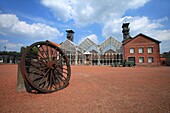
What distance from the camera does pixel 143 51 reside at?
28.5m

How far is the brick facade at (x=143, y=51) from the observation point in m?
27.7

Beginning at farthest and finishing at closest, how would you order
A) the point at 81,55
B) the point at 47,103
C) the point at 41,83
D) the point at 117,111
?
the point at 81,55 < the point at 41,83 < the point at 47,103 < the point at 117,111

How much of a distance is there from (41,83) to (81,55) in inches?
1196

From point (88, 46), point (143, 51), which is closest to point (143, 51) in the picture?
point (143, 51)

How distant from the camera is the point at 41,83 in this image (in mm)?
5152

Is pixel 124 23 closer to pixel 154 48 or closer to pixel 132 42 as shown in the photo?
pixel 132 42

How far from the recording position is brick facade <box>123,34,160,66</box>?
27.7 meters

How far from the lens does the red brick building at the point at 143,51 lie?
2773 cm

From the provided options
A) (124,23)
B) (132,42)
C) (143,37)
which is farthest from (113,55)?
(124,23)

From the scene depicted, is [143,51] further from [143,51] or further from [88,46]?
[88,46]

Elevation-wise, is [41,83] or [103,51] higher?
[103,51]

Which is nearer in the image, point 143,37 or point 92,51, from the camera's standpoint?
point 143,37

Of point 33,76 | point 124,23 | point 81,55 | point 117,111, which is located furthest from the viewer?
point 124,23

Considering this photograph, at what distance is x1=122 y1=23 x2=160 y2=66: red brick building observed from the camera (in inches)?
1092
